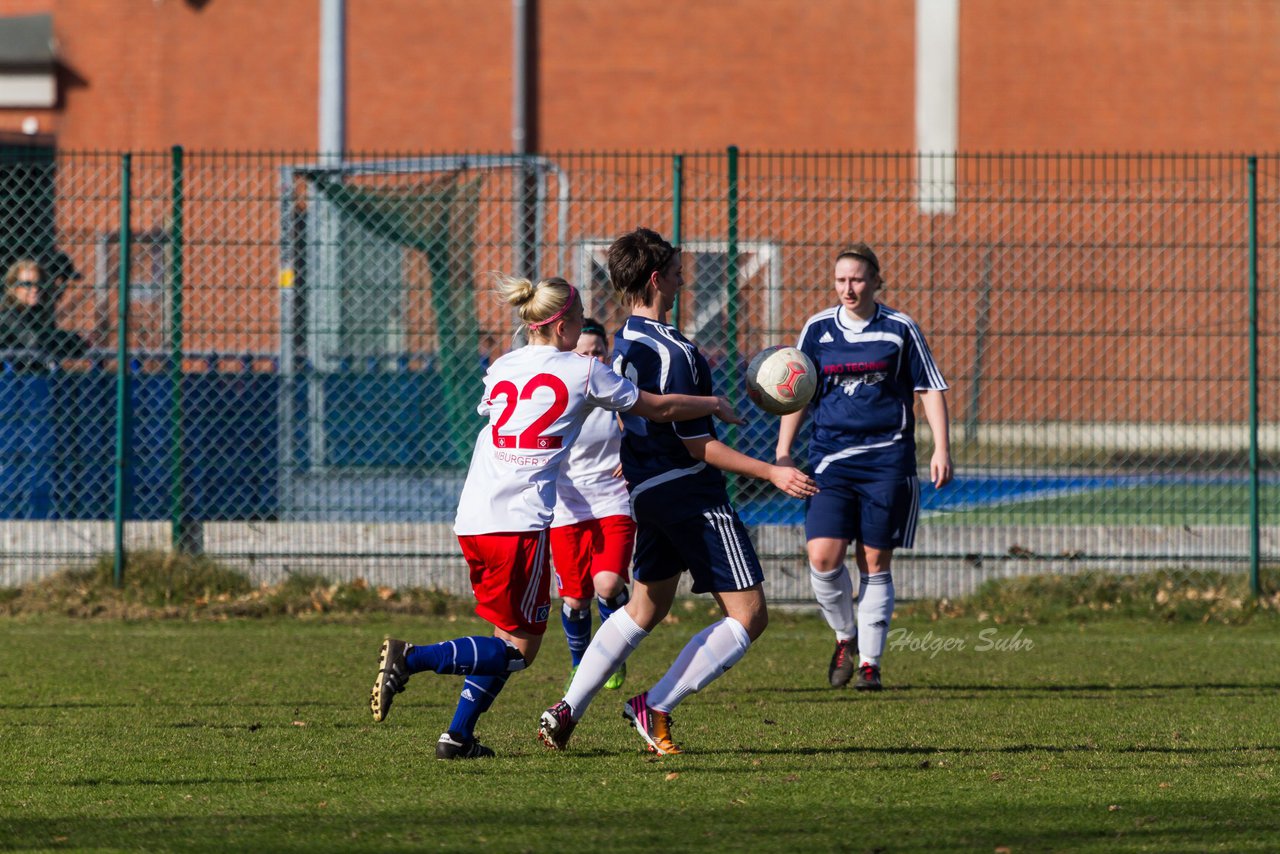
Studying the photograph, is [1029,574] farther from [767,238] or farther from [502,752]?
[502,752]

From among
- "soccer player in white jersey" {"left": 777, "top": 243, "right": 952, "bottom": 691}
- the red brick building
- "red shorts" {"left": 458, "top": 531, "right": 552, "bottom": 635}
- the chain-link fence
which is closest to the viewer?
"red shorts" {"left": 458, "top": 531, "right": 552, "bottom": 635}

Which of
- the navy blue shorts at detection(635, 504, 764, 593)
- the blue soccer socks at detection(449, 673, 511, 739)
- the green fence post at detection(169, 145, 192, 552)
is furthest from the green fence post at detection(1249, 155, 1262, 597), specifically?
the green fence post at detection(169, 145, 192, 552)

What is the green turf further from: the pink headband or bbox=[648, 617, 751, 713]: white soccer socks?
the pink headband

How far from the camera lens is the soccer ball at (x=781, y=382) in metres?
6.13

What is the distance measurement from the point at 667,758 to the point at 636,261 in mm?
1764

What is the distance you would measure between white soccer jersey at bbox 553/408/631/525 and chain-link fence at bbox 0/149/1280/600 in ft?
9.72

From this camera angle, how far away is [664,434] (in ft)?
18.8

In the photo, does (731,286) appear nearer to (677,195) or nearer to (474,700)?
(677,195)

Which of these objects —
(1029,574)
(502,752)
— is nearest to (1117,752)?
(502,752)

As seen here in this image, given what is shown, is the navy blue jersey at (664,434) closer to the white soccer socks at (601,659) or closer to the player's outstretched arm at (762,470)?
the player's outstretched arm at (762,470)

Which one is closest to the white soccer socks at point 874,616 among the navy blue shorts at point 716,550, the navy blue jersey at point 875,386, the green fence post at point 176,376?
the navy blue jersey at point 875,386

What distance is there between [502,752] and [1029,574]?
5226 mm

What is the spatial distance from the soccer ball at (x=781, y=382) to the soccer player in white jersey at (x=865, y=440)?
4.34 ft

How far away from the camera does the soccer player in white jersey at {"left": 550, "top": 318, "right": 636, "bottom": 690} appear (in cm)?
739
